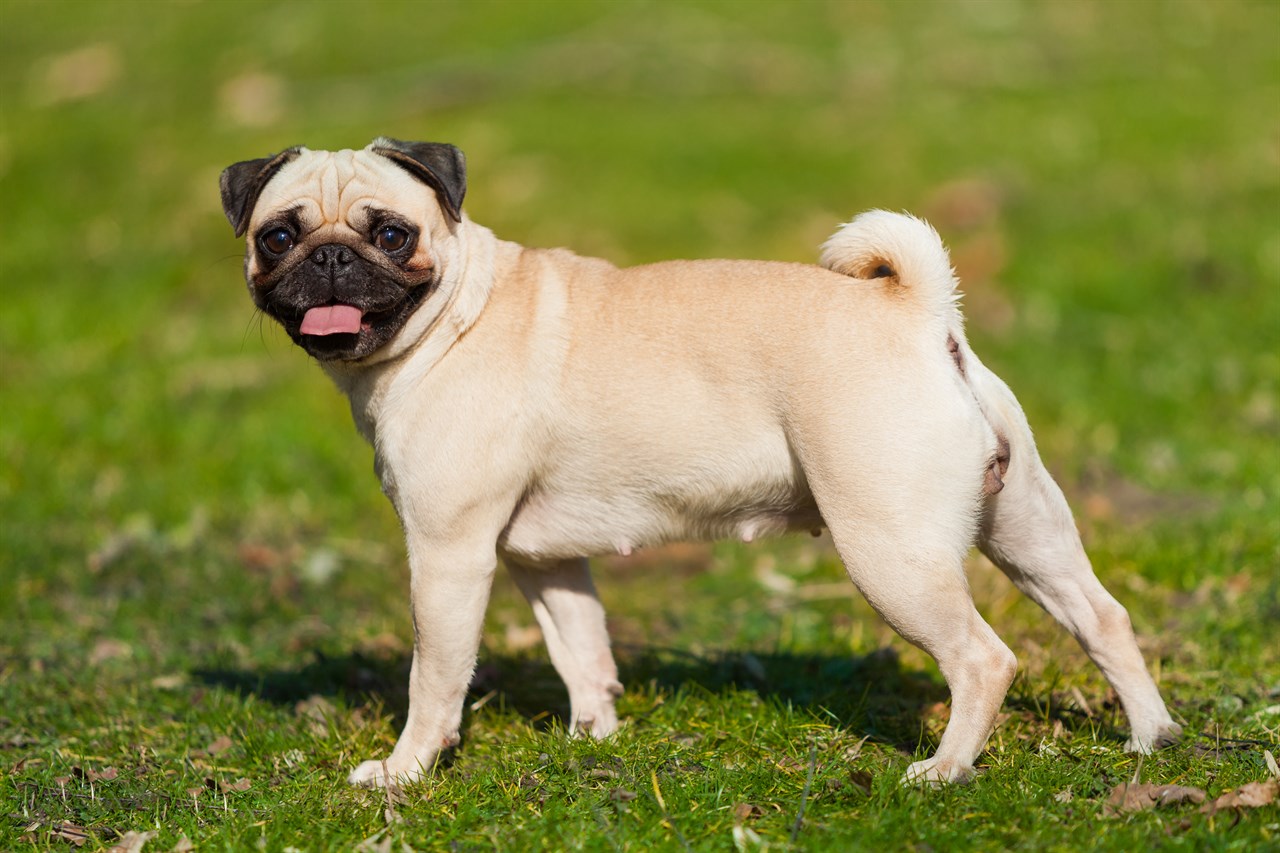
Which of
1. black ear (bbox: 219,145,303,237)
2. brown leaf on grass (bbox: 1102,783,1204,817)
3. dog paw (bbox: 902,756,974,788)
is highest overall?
black ear (bbox: 219,145,303,237)

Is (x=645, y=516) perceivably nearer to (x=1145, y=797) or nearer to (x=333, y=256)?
(x=333, y=256)

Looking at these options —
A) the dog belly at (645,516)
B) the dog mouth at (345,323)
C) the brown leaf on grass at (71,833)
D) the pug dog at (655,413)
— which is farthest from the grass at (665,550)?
the dog mouth at (345,323)

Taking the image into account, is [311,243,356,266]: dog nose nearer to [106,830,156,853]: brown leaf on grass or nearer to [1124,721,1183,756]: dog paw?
[106,830,156,853]: brown leaf on grass

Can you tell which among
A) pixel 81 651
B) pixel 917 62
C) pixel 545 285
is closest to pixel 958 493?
pixel 545 285

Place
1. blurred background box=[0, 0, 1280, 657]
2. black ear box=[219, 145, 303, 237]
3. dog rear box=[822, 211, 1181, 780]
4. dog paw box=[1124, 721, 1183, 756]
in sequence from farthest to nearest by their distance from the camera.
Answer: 1. blurred background box=[0, 0, 1280, 657]
2. black ear box=[219, 145, 303, 237]
3. dog paw box=[1124, 721, 1183, 756]
4. dog rear box=[822, 211, 1181, 780]

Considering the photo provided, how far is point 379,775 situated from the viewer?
4.49 meters

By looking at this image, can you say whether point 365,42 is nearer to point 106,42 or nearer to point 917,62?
point 106,42

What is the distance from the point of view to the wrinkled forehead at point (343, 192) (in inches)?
185

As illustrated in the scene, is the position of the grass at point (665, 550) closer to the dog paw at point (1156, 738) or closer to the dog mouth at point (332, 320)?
the dog paw at point (1156, 738)

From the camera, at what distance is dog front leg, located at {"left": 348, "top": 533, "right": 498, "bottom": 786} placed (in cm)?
451

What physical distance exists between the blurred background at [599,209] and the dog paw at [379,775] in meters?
1.62

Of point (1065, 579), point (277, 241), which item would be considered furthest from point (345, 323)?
point (1065, 579)

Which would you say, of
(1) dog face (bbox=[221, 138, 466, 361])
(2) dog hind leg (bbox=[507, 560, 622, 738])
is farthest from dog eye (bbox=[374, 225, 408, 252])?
(2) dog hind leg (bbox=[507, 560, 622, 738])

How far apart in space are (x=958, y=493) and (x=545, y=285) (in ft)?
5.46
